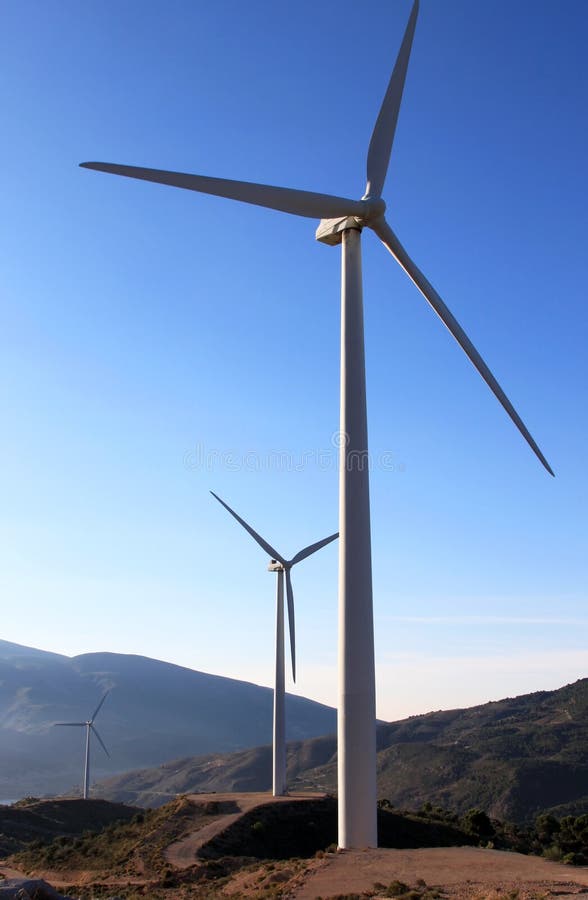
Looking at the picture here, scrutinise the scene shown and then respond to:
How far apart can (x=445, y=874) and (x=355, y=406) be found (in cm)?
1772

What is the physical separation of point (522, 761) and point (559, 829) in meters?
66.3

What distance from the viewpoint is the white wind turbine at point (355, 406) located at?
30141mm

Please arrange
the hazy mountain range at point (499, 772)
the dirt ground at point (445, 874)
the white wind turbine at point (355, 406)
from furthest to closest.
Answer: the hazy mountain range at point (499, 772) → the white wind turbine at point (355, 406) → the dirt ground at point (445, 874)

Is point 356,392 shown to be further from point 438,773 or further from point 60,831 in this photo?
point 438,773

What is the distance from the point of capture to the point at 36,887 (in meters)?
23.1

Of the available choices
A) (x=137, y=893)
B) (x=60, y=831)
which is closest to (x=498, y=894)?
(x=137, y=893)

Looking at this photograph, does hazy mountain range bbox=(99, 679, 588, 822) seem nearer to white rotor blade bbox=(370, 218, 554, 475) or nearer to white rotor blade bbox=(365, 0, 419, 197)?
white rotor blade bbox=(370, 218, 554, 475)

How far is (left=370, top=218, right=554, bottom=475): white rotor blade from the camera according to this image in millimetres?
33406

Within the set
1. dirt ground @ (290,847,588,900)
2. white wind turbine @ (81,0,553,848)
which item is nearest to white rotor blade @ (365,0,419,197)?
white wind turbine @ (81,0,553,848)

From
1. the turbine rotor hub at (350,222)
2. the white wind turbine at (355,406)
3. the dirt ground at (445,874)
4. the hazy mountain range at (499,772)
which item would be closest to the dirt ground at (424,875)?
the dirt ground at (445,874)

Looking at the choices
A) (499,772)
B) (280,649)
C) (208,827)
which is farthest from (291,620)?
(499,772)

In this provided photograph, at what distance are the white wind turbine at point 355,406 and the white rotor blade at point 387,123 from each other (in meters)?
0.05

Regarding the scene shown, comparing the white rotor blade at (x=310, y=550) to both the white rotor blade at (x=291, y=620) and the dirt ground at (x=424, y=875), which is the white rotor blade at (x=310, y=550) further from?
the dirt ground at (x=424, y=875)

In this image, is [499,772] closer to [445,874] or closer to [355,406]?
[445,874]
